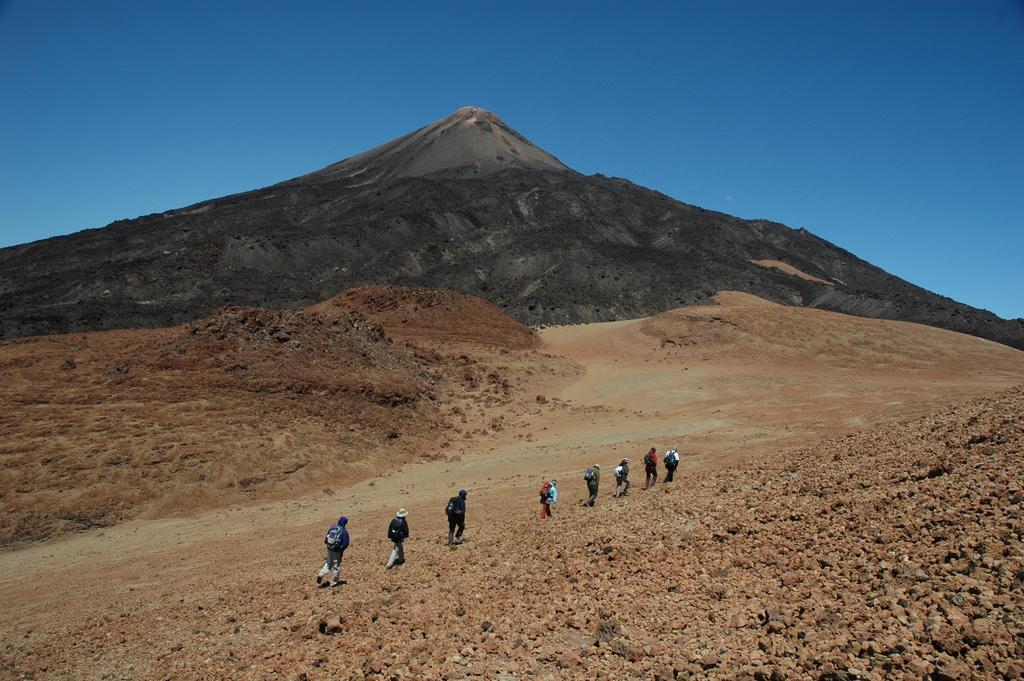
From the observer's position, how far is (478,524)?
14281mm

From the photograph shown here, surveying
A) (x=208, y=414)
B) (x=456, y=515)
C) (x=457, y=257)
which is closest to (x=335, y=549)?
(x=456, y=515)

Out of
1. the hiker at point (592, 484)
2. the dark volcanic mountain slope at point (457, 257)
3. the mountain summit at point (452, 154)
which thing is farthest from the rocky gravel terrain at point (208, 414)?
the mountain summit at point (452, 154)

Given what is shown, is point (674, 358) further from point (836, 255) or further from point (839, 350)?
point (836, 255)

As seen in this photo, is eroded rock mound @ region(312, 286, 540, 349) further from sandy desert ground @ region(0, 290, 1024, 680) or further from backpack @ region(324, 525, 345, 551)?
backpack @ region(324, 525, 345, 551)

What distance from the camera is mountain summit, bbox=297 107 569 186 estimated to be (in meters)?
143

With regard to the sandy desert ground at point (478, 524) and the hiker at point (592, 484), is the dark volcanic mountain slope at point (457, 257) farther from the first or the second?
the hiker at point (592, 484)

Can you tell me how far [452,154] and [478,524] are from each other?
147 m

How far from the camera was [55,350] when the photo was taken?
2780 cm

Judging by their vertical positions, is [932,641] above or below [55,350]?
below

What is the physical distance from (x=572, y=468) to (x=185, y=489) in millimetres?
12985

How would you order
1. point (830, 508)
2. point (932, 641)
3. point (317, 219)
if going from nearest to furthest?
point (932, 641)
point (830, 508)
point (317, 219)

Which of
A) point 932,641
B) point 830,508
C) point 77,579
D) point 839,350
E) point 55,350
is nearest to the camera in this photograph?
point 932,641

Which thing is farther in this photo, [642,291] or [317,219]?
[317,219]

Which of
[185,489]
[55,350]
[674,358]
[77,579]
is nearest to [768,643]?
[77,579]
